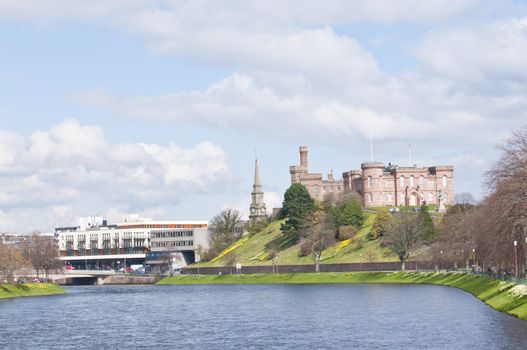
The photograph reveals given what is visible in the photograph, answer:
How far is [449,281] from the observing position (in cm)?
13888

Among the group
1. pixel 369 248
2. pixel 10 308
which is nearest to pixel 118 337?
pixel 10 308

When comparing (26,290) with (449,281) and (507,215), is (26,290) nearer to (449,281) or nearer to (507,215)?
(449,281)

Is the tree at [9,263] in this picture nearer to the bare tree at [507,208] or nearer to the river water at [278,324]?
the river water at [278,324]

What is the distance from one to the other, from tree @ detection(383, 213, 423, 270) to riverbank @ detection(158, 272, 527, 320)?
6608mm

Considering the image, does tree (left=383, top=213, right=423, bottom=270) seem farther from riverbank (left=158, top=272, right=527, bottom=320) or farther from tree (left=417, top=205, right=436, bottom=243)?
riverbank (left=158, top=272, right=527, bottom=320)

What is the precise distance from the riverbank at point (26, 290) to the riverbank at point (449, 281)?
41.0 meters

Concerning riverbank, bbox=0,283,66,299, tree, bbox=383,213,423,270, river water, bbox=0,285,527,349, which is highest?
tree, bbox=383,213,423,270

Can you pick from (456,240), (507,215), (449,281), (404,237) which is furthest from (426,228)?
(507,215)

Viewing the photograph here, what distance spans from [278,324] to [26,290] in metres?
84.0

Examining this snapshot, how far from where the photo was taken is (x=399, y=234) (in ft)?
577

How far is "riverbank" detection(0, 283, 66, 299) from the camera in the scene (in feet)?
501

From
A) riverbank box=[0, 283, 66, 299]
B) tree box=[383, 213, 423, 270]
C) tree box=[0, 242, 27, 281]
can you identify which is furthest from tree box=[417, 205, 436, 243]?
tree box=[0, 242, 27, 281]

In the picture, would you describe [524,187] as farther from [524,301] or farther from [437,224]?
[437,224]

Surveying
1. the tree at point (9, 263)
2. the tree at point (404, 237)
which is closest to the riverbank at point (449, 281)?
the tree at point (404, 237)
